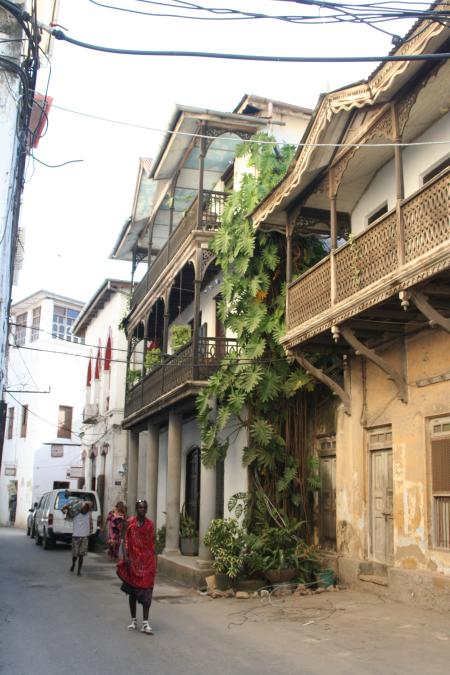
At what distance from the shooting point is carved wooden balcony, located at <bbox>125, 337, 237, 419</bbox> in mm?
15938

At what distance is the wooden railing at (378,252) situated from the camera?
890 cm

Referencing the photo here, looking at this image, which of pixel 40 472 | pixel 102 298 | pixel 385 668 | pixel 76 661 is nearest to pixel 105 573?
pixel 76 661

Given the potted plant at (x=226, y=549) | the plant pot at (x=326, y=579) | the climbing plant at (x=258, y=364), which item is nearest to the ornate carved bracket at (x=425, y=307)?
the climbing plant at (x=258, y=364)

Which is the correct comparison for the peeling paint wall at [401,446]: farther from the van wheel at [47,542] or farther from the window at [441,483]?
the van wheel at [47,542]

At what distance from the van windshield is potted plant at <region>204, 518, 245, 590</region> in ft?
35.7

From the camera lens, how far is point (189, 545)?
17.5 m

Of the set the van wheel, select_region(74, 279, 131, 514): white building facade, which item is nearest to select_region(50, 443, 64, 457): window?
select_region(74, 279, 131, 514): white building facade

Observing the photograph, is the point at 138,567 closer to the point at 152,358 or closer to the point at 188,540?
the point at 188,540

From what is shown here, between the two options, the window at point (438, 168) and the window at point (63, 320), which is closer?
the window at point (438, 168)

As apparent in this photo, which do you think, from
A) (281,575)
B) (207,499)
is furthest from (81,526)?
(281,575)

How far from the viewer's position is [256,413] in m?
14.8

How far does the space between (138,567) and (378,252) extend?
17.6ft

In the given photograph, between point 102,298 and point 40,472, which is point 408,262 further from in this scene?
point 40,472

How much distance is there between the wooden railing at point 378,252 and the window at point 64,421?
31575 millimetres
